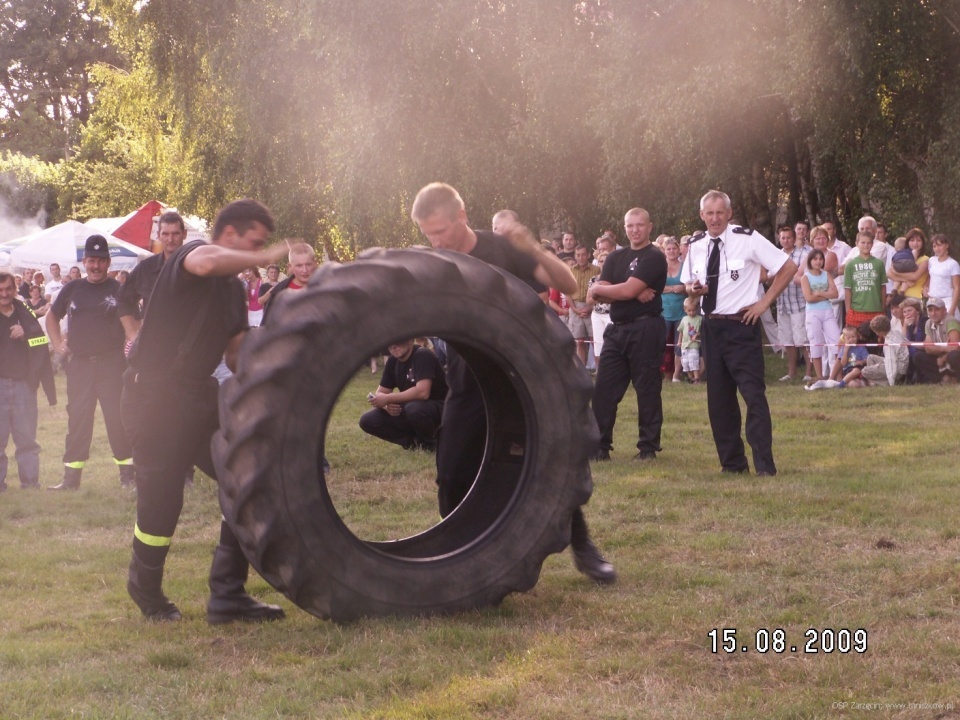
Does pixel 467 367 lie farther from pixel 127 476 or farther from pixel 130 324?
pixel 127 476

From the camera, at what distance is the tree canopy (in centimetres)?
1739

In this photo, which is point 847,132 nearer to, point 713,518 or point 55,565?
point 713,518

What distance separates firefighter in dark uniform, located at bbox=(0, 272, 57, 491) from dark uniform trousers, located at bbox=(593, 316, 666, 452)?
15.8 ft

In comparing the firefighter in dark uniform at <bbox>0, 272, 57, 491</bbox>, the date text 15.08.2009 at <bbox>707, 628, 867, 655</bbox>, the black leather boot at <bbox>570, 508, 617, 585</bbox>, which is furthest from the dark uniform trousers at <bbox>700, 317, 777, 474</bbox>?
the firefighter in dark uniform at <bbox>0, 272, 57, 491</bbox>

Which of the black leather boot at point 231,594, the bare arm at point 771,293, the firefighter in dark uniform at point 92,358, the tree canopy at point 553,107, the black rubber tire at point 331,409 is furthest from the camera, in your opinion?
the tree canopy at point 553,107

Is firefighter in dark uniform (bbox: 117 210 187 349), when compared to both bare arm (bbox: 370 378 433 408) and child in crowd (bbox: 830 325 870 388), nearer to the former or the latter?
A: bare arm (bbox: 370 378 433 408)

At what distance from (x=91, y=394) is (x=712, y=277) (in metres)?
5.14

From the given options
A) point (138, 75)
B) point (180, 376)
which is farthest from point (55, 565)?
point (138, 75)

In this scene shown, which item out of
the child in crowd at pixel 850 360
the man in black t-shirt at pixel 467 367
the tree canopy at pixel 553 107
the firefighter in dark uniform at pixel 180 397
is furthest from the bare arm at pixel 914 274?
the firefighter in dark uniform at pixel 180 397

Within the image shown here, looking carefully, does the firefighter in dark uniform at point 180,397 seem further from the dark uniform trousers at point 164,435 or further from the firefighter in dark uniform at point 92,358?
the firefighter in dark uniform at point 92,358

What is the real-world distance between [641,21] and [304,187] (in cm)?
971

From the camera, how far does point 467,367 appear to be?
6.33 metres

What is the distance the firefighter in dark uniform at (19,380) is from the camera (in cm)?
1017

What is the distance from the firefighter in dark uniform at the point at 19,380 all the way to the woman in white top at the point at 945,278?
34.8 ft
